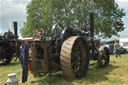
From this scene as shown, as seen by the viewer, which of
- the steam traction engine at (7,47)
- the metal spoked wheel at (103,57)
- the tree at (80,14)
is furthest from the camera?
the tree at (80,14)

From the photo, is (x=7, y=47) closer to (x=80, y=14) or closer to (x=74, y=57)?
(x=74, y=57)

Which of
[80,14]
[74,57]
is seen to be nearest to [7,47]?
[74,57]

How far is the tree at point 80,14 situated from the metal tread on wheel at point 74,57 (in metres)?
16.4

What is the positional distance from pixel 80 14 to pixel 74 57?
60.8 ft

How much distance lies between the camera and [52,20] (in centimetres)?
2358

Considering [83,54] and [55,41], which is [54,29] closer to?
[55,41]

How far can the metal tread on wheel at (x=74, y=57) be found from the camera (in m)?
4.66

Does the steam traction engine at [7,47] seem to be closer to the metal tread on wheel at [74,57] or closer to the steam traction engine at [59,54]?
the steam traction engine at [59,54]

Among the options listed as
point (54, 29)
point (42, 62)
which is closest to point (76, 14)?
point (54, 29)

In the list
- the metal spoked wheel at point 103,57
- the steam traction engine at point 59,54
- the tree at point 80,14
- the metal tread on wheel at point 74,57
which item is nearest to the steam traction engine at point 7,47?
the steam traction engine at point 59,54

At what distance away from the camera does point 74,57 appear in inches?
202

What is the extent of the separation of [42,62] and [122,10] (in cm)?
2199

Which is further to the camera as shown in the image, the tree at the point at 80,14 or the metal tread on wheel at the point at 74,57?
the tree at the point at 80,14

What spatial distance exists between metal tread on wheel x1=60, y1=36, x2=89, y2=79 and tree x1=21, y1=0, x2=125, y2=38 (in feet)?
53.9
